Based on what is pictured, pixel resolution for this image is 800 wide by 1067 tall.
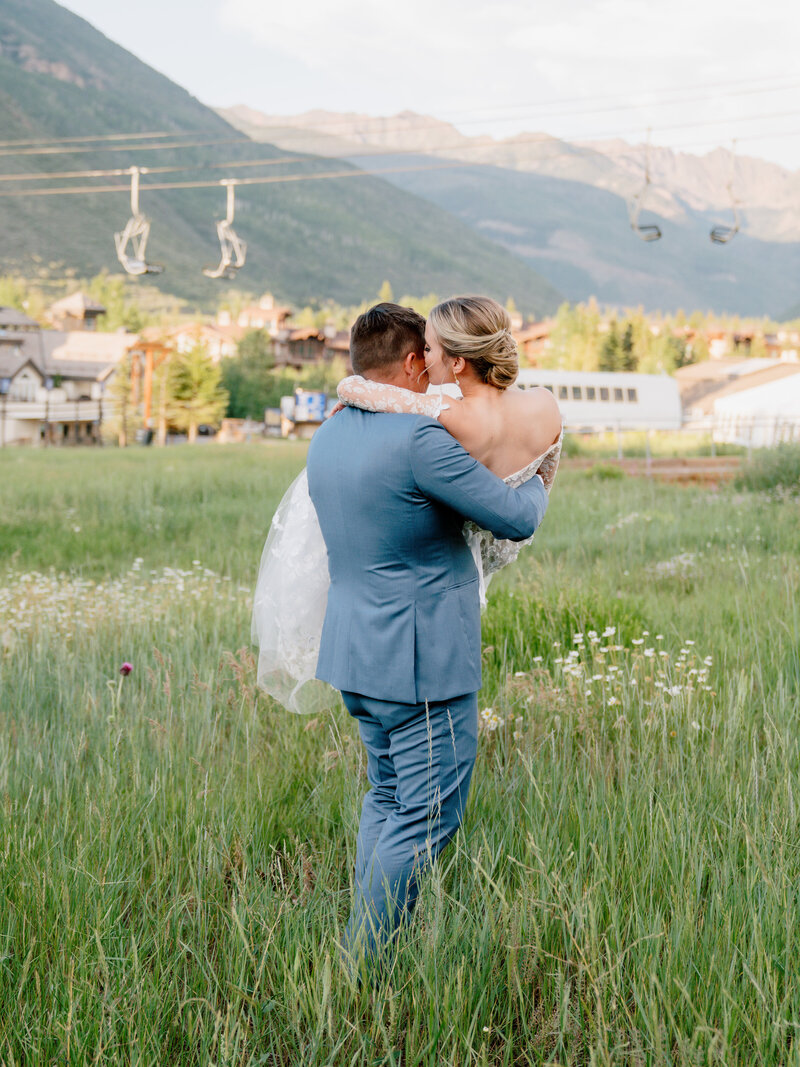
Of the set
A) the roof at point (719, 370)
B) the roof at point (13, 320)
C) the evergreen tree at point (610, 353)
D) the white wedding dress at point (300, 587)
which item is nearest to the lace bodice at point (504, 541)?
the white wedding dress at point (300, 587)

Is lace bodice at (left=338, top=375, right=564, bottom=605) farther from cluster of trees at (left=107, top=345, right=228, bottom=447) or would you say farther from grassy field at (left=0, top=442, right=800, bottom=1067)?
cluster of trees at (left=107, top=345, right=228, bottom=447)

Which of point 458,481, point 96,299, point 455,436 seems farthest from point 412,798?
point 96,299

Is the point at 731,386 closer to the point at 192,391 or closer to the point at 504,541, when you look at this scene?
the point at 192,391

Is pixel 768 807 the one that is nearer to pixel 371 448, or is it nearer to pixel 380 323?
pixel 371 448

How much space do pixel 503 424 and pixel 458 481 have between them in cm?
30

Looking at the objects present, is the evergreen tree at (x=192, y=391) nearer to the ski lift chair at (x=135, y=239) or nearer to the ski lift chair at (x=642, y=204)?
the ski lift chair at (x=135, y=239)

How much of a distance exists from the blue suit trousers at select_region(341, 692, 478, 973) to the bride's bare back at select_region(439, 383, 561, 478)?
0.63 meters

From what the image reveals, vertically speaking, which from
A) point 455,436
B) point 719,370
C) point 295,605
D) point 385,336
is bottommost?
point 295,605

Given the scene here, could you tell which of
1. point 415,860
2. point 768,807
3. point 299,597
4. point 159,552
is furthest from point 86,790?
point 159,552

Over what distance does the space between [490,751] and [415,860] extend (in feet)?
3.86

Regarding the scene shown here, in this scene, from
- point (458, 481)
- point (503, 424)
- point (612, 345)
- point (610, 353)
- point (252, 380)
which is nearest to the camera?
point (458, 481)

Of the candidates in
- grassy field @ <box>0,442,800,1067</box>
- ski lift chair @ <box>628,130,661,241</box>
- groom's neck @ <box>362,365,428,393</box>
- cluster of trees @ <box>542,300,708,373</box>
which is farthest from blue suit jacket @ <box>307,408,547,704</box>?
cluster of trees @ <box>542,300,708,373</box>

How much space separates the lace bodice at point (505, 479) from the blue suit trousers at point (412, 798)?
0.39 m

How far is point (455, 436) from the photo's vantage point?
216 cm
